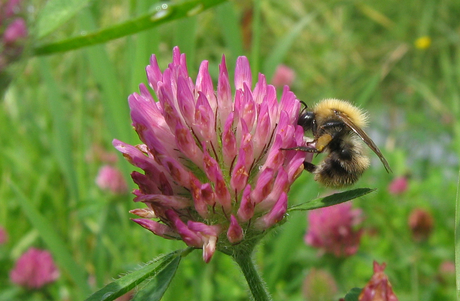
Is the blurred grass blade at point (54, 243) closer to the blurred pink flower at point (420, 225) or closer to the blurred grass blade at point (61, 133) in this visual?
the blurred grass blade at point (61, 133)

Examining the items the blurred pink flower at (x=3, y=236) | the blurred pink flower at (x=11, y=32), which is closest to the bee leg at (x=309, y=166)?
the blurred pink flower at (x=11, y=32)

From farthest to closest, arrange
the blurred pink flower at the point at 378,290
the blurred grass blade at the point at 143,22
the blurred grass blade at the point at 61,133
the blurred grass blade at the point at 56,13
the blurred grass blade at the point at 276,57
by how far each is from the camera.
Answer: the blurred grass blade at the point at 61,133 → the blurred grass blade at the point at 276,57 → the blurred grass blade at the point at 56,13 → the blurred grass blade at the point at 143,22 → the blurred pink flower at the point at 378,290

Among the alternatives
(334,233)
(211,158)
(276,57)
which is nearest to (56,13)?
(211,158)

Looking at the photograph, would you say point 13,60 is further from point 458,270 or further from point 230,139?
point 458,270

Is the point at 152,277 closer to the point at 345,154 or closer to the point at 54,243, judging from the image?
the point at 345,154

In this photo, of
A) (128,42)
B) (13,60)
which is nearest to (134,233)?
(128,42)

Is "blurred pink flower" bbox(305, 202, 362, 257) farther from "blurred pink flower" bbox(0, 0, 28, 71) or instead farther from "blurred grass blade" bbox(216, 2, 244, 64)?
"blurred pink flower" bbox(0, 0, 28, 71)
